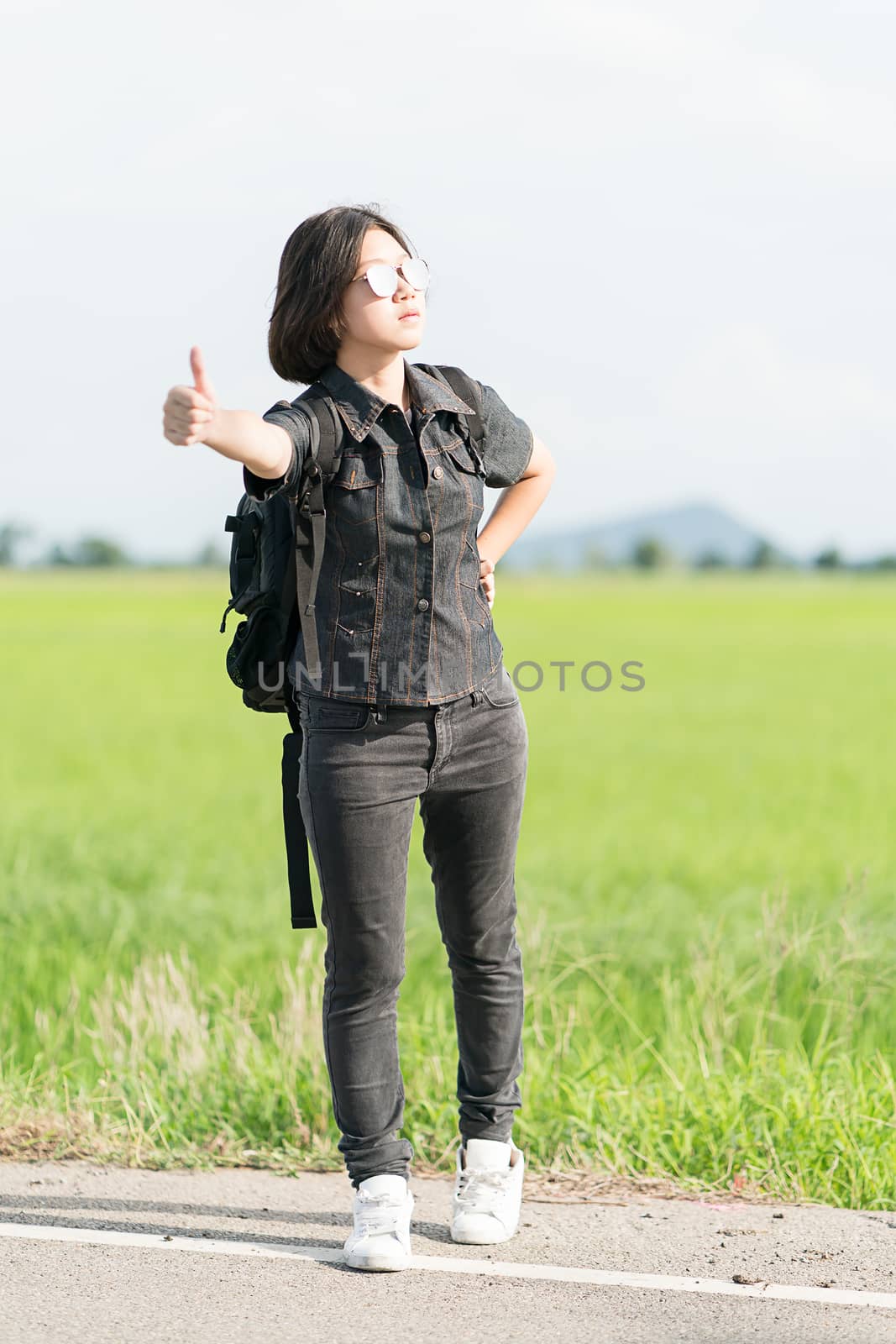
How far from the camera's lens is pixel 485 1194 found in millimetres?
3516

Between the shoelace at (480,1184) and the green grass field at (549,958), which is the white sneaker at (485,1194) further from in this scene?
the green grass field at (549,958)

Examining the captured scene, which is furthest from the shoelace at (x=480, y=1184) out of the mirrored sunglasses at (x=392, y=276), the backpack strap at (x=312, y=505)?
the mirrored sunglasses at (x=392, y=276)

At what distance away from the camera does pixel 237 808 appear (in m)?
11.6

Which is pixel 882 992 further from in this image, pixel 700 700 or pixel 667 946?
pixel 700 700

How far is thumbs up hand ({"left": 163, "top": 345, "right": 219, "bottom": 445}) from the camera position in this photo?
114 inches

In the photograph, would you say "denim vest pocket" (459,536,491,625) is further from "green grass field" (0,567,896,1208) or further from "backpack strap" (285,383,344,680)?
"green grass field" (0,567,896,1208)

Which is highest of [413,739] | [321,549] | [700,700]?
[321,549]

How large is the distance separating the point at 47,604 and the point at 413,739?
5038cm

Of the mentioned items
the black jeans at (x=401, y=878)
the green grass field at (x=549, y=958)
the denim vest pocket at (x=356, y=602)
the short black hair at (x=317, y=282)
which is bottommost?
the green grass field at (x=549, y=958)

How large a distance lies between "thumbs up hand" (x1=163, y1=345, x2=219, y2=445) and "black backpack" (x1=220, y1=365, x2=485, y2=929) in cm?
33

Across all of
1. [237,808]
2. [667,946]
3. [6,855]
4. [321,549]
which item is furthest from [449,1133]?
[237,808]

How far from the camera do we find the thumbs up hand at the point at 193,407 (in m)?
2.90

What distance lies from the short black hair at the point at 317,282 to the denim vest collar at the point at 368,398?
69 mm

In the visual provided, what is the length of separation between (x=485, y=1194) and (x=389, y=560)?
1.54 metres
